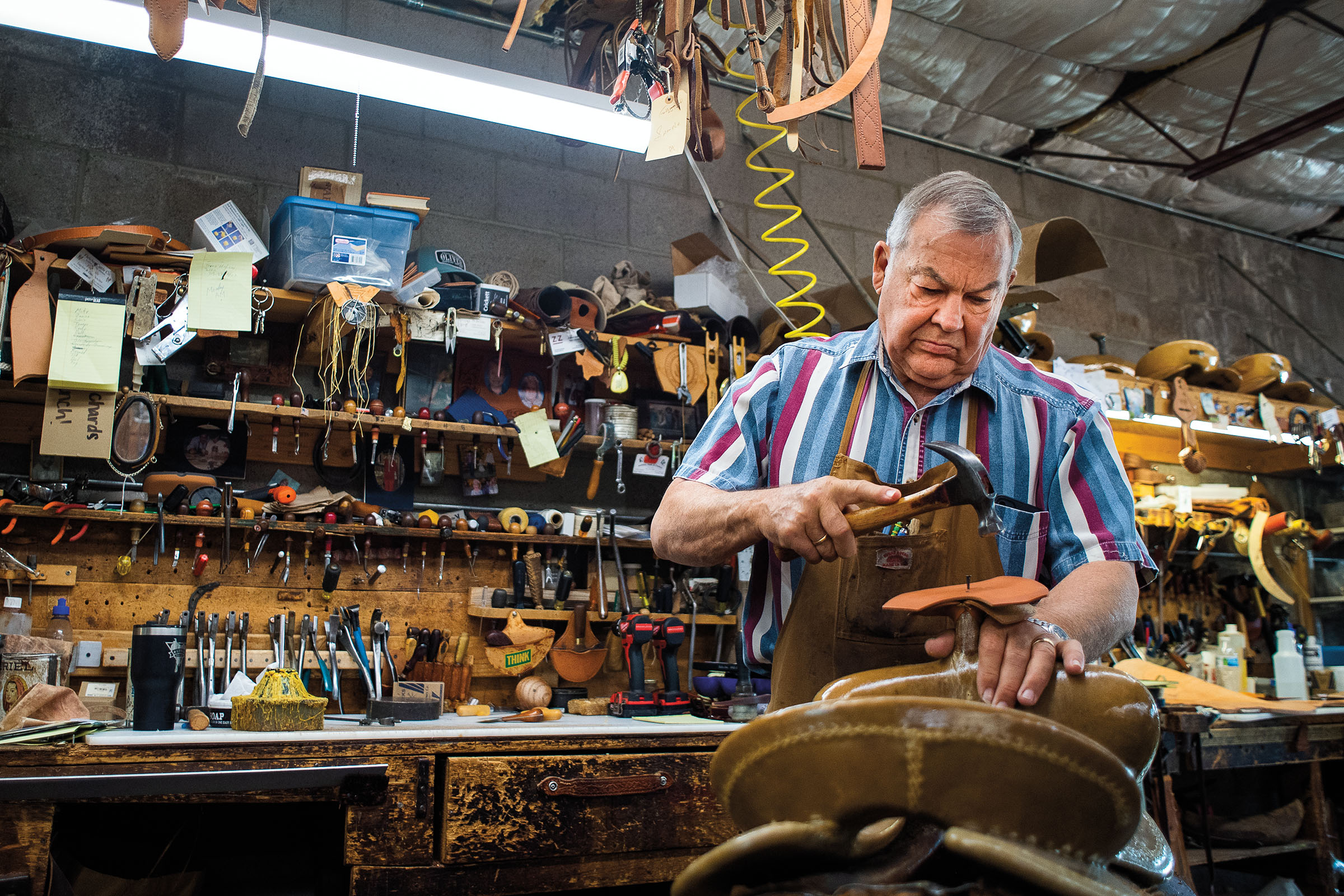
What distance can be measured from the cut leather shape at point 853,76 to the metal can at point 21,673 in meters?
2.09

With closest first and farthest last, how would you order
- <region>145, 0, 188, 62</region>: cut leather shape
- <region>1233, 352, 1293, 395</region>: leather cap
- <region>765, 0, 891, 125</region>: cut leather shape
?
1. <region>145, 0, 188, 62</region>: cut leather shape
2. <region>765, 0, 891, 125</region>: cut leather shape
3. <region>1233, 352, 1293, 395</region>: leather cap

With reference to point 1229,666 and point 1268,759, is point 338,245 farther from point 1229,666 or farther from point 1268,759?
point 1229,666

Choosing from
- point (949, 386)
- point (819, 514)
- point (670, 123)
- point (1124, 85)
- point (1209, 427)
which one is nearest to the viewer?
point (819, 514)

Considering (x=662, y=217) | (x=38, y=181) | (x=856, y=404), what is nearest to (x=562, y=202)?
(x=662, y=217)

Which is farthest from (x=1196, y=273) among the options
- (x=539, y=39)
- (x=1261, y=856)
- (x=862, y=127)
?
(x=862, y=127)

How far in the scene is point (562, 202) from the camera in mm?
3701

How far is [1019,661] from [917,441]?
0.54 meters

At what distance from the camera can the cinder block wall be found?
302 cm

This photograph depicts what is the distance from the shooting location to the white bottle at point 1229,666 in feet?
12.4

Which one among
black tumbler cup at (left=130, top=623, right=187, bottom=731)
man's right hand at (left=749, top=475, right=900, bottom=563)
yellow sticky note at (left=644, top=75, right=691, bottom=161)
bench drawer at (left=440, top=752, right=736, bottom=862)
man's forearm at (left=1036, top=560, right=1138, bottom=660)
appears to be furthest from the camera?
black tumbler cup at (left=130, top=623, right=187, bottom=731)

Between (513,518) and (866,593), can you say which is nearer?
(866,593)

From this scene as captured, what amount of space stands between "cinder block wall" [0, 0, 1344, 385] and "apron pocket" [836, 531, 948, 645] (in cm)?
264

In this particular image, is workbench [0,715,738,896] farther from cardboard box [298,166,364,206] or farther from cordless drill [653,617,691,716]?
cardboard box [298,166,364,206]

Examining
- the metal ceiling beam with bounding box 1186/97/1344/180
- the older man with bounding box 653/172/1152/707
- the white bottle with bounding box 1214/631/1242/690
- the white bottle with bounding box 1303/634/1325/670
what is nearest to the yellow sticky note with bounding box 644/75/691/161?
the older man with bounding box 653/172/1152/707
